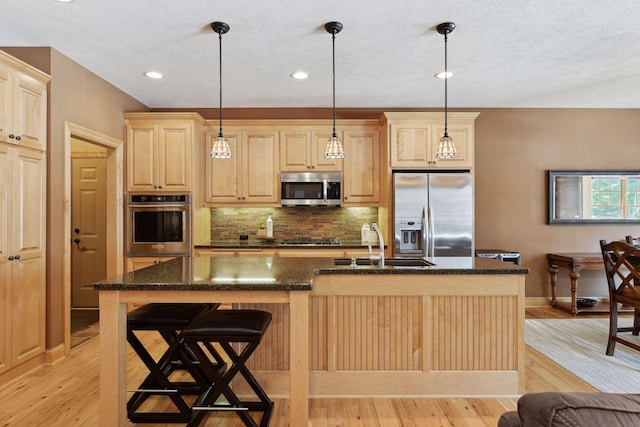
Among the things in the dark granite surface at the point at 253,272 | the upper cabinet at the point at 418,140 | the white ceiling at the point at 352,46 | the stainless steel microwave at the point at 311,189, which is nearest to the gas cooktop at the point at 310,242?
the stainless steel microwave at the point at 311,189

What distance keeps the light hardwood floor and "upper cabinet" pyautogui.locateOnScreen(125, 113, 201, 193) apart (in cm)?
227

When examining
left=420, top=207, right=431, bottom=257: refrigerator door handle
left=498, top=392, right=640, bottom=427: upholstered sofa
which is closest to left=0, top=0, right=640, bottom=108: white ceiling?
left=420, top=207, right=431, bottom=257: refrigerator door handle

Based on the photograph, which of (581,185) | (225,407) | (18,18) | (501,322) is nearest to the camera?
(225,407)

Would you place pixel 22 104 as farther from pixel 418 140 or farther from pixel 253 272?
pixel 418 140

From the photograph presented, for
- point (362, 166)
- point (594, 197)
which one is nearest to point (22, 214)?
point (362, 166)

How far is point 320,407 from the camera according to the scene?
2.45m

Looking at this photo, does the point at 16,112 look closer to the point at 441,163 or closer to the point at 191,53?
the point at 191,53

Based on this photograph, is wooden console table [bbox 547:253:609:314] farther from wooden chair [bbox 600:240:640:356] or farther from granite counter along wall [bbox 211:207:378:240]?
granite counter along wall [bbox 211:207:378:240]

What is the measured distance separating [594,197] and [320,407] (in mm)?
4707

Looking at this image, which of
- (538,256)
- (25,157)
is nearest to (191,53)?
(25,157)

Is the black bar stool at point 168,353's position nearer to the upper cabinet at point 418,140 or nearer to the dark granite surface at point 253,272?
the dark granite surface at point 253,272

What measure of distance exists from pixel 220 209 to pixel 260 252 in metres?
1.07

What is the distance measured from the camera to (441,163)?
4.58 metres

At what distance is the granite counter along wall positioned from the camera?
5.19 meters
